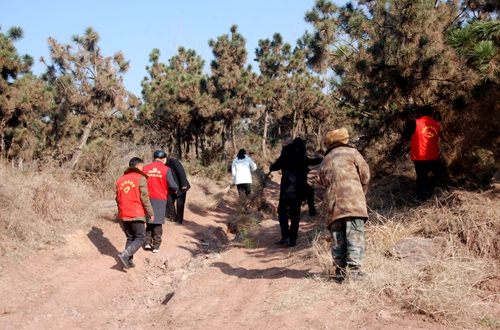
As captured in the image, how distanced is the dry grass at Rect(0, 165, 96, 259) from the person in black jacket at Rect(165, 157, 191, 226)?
169 cm

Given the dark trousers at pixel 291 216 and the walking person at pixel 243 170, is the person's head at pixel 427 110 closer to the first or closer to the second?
the dark trousers at pixel 291 216

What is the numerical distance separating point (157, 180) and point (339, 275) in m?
4.61

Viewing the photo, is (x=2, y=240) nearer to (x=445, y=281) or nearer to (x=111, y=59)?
(x=445, y=281)

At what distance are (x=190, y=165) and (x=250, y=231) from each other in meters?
10.7

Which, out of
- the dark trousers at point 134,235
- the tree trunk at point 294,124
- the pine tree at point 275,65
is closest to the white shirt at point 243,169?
the dark trousers at point 134,235

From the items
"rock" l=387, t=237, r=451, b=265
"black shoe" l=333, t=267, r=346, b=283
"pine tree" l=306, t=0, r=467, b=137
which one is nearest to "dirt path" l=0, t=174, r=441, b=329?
"black shoe" l=333, t=267, r=346, b=283

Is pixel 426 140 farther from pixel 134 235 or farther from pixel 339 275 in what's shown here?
pixel 134 235

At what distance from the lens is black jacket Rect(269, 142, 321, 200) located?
25.1 ft

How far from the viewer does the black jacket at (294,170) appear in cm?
766

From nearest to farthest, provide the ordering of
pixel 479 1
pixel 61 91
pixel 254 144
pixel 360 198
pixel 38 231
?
pixel 360 198 → pixel 38 231 → pixel 479 1 → pixel 61 91 → pixel 254 144

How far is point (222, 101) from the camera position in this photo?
20734 mm

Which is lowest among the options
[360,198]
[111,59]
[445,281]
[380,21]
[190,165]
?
[445,281]

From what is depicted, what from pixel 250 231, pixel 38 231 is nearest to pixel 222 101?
pixel 250 231

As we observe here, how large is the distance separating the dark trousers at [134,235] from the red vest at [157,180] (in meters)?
1.27
